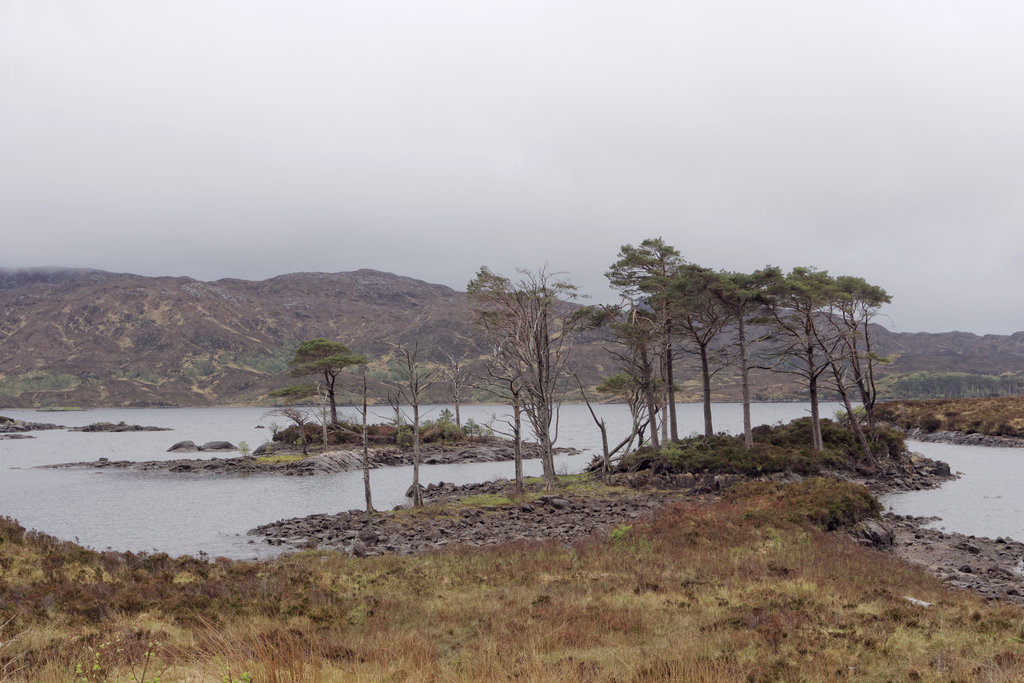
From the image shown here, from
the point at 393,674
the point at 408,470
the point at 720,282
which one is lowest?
the point at 408,470

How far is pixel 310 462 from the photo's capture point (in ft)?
171

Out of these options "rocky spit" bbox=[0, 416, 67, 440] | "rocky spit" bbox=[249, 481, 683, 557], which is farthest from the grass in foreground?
"rocky spit" bbox=[0, 416, 67, 440]

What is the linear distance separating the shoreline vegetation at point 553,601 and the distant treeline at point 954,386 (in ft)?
587

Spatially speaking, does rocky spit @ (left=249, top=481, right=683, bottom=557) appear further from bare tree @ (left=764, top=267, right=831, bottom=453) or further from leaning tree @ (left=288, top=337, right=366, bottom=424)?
leaning tree @ (left=288, top=337, right=366, bottom=424)

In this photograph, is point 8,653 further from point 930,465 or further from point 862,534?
point 930,465

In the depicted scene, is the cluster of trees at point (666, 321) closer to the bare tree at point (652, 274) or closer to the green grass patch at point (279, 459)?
the bare tree at point (652, 274)

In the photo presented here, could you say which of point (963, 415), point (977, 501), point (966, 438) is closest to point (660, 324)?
point (977, 501)

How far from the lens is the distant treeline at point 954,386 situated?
176m

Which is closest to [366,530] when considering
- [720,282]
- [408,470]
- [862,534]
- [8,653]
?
[8,653]

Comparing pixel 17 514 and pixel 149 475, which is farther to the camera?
pixel 149 475

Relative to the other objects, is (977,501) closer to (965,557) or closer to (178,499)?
(965,557)

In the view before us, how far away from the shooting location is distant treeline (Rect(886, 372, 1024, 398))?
175500 millimetres

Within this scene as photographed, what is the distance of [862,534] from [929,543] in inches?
96.7

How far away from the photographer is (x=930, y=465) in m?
40.8
